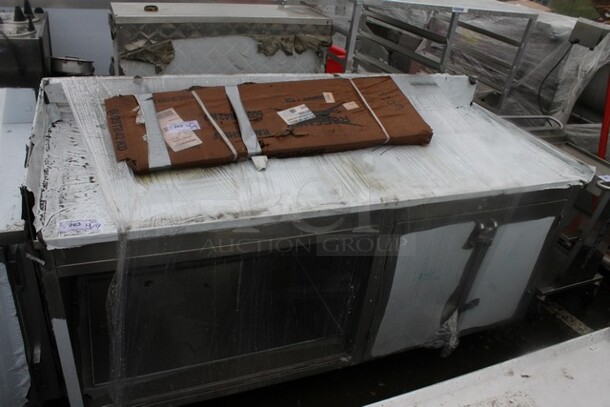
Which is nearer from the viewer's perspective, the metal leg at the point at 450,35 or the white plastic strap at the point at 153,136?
the white plastic strap at the point at 153,136

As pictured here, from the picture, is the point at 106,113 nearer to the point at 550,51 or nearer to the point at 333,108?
the point at 333,108

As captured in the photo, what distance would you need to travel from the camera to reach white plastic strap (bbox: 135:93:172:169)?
125 centimetres

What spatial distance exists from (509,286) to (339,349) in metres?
0.69

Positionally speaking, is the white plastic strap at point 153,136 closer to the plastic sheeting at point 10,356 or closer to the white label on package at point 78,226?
Result: the white label on package at point 78,226

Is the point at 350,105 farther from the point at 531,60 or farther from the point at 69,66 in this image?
the point at 69,66

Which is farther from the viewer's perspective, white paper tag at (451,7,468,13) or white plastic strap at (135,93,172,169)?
white paper tag at (451,7,468,13)

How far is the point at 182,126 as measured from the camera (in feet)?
4.40

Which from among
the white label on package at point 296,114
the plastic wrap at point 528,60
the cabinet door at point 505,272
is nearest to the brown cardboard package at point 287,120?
the white label on package at point 296,114

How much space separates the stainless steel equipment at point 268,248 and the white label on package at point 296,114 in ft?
0.44

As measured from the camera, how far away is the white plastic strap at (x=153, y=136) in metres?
1.25

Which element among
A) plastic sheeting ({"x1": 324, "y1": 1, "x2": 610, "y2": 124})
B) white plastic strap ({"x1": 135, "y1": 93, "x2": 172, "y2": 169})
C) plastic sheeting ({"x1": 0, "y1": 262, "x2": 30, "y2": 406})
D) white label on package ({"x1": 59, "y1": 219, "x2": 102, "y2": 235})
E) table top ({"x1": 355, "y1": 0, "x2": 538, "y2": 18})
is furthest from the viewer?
plastic sheeting ({"x1": 324, "y1": 1, "x2": 610, "y2": 124})

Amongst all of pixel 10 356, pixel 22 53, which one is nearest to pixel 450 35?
pixel 10 356

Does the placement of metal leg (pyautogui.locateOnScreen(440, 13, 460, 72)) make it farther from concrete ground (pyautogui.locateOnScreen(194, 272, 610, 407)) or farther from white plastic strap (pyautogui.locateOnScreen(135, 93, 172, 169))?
white plastic strap (pyautogui.locateOnScreen(135, 93, 172, 169))

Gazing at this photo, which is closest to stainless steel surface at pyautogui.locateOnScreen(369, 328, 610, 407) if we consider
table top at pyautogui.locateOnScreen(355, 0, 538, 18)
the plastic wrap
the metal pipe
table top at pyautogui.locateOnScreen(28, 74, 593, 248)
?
table top at pyautogui.locateOnScreen(28, 74, 593, 248)
